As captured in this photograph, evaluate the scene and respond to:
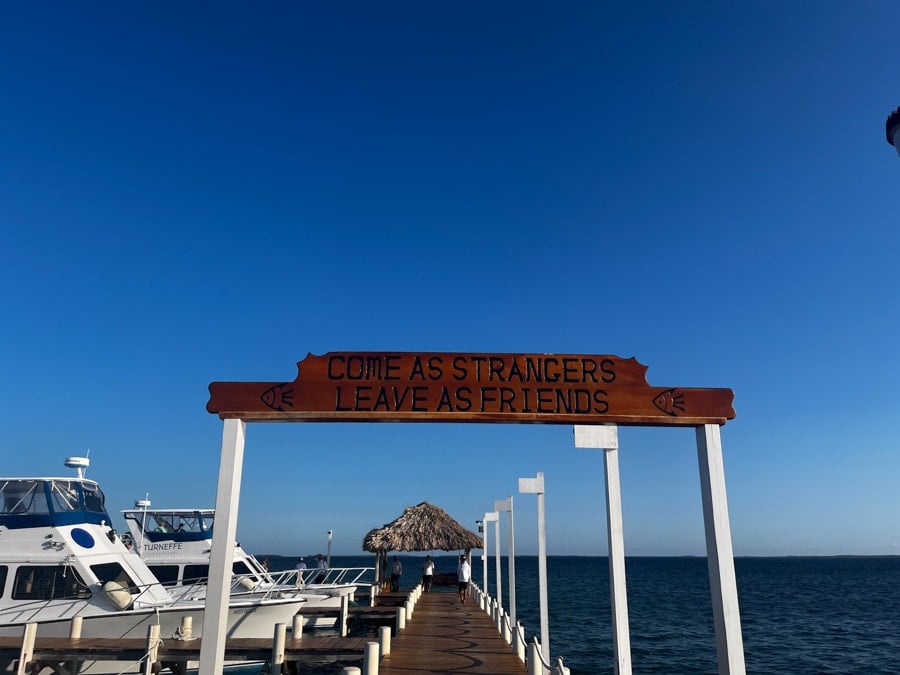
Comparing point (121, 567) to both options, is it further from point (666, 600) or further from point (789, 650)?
point (666, 600)

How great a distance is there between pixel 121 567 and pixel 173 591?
241 centimetres

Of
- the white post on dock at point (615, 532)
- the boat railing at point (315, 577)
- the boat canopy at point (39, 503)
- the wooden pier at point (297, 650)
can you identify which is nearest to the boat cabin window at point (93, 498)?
the boat canopy at point (39, 503)

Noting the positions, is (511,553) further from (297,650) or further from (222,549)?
(222,549)

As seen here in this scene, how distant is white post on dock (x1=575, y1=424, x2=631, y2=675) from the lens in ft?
21.5

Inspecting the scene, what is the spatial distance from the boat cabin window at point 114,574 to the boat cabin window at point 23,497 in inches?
75.1

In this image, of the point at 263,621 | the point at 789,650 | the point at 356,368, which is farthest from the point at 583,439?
the point at 789,650

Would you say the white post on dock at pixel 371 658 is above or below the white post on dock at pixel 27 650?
above

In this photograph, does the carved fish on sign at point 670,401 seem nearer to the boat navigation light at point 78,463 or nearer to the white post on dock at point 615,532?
the white post on dock at point 615,532

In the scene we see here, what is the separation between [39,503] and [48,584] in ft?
6.39

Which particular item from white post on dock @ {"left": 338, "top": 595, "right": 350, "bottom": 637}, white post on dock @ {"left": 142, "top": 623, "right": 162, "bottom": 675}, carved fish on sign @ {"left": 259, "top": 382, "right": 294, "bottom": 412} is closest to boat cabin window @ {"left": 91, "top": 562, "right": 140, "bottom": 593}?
white post on dock @ {"left": 142, "top": 623, "right": 162, "bottom": 675}

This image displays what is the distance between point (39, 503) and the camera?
48.5 ft

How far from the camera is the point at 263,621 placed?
47.5 ft

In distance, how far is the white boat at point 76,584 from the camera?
13227 mm

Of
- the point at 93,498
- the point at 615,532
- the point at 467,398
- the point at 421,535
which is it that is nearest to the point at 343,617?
the point at 93,498
